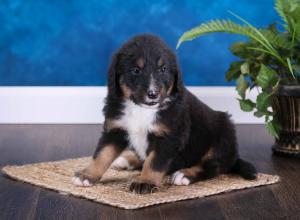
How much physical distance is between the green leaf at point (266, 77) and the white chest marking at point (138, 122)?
848 mm

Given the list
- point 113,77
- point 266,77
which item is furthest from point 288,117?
point 113,77

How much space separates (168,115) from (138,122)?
0.14 m

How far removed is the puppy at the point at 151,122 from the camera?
2.96 m

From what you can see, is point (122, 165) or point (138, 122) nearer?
point (138, 122)

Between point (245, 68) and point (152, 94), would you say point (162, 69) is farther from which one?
point (245, 68)

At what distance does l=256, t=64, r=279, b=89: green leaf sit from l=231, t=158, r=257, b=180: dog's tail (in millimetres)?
530

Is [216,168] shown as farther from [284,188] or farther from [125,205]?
[125,205]

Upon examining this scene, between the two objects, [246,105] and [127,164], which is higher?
[246,105]

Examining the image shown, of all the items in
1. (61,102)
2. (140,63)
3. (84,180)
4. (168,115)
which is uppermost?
(140,63)

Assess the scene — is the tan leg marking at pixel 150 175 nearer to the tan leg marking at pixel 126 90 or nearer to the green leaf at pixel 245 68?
the tan leg marking at pixel 126 90

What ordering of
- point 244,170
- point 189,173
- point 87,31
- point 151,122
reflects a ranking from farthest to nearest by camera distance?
point 87,31
point 244,170
point 189,173
point 151,122

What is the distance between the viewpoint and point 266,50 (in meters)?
3.81

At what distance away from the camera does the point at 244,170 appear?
10.9 ft

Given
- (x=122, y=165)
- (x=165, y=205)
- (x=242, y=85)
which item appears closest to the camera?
(x=165, y=205)
